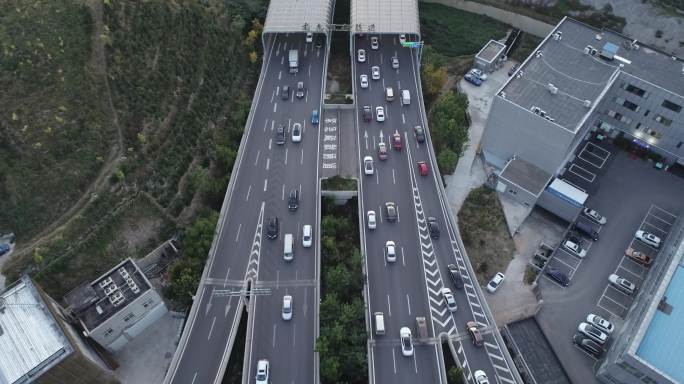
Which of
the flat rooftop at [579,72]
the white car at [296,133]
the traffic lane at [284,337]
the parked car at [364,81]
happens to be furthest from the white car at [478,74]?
the traffic lane at [284,337]

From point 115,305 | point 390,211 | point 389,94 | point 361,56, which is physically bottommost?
point 115,305

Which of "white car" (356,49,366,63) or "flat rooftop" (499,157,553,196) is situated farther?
"white car" (356,49,366,63)

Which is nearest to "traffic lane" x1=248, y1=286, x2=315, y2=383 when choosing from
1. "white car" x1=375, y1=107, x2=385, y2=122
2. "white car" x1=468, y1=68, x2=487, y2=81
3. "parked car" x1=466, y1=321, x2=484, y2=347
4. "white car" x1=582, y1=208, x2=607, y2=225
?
"parked car" x1=466, y1=321, x2=484, y2=347

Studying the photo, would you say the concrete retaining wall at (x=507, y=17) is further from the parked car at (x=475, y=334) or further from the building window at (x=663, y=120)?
the parked car at (x=475, y=334)

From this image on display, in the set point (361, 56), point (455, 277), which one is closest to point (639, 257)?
point (455, 277)

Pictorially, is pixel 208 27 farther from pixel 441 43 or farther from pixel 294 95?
pixel 441 43

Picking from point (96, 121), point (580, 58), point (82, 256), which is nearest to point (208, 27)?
Answer: point (96, 121)

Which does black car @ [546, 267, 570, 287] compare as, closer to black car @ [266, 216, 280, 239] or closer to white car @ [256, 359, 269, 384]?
black car @ [266, 216, 280, 239]

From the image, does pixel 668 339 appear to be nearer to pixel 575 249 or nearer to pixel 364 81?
pixel 575 249
